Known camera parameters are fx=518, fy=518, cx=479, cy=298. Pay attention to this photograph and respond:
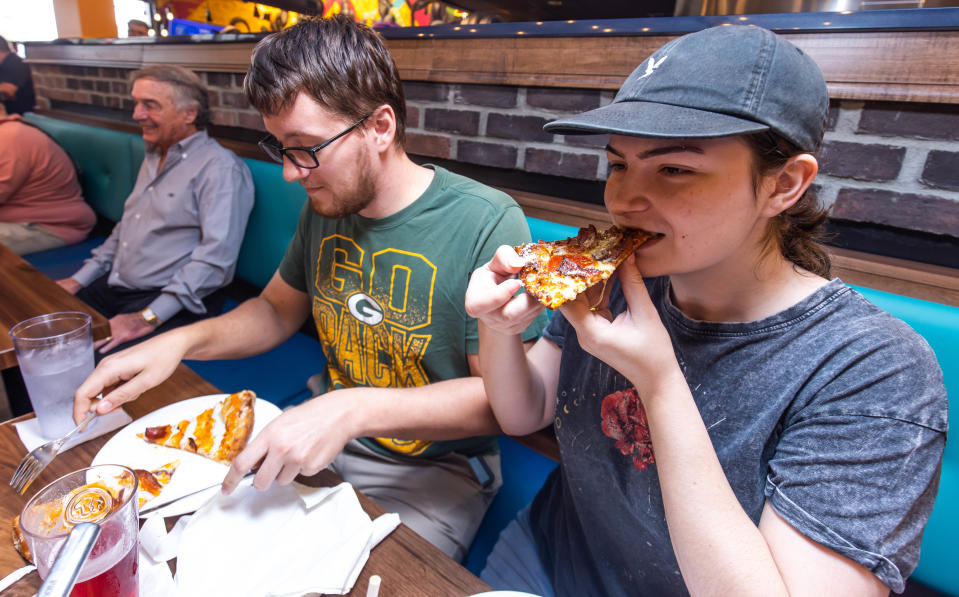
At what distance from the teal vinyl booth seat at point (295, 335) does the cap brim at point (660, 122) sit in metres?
0.79

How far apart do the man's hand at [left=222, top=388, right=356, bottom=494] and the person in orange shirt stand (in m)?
3.62

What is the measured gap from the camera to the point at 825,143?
1407mm

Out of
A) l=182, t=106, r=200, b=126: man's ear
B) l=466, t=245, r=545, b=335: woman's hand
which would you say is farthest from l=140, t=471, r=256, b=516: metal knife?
l=182, t=106, r=200, b=126: man's ear

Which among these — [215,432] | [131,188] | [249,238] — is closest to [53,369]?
[215,432]

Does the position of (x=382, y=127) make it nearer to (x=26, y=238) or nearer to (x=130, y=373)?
(x=130, y=373)

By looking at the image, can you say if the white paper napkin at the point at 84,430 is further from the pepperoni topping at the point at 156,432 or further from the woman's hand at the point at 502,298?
the woman's hand at the point at 502,298

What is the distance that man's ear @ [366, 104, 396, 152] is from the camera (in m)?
1.48

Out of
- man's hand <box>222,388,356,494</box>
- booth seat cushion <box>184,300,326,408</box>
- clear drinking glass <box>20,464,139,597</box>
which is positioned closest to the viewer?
clear drinking glass <box>20,464,139,597</box>

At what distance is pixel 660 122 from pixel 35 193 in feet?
14.4

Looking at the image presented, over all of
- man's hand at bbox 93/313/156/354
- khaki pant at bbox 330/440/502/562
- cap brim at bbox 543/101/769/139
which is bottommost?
man's hand at bbox 93/313/156/354

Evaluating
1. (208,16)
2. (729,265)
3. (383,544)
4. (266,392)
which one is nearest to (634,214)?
(729,265)

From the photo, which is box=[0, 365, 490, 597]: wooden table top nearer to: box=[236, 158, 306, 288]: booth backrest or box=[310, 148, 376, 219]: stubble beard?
box=[310, 148, 376, 219]: stubble beard

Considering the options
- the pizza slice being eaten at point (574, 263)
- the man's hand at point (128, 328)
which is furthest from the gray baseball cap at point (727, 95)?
the man's hand at point (128, 328)

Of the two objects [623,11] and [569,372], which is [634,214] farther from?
[623,11]
